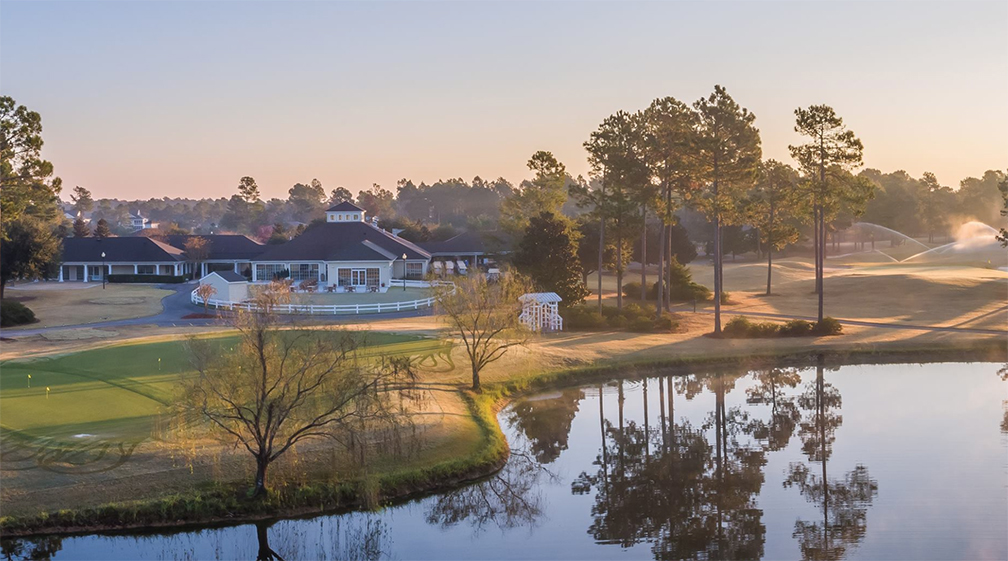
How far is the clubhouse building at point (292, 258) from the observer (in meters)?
66.7

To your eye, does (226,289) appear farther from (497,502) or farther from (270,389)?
(497,502)


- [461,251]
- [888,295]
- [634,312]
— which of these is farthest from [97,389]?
[461,251]

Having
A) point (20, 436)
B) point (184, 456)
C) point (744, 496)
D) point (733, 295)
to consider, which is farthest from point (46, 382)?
point (733, 295)

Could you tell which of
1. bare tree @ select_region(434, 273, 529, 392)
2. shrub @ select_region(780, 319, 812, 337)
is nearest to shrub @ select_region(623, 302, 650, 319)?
shrub @ select_region(780, 319, 812, 337)

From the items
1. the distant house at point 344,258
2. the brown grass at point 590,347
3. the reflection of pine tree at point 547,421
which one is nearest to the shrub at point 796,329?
the brown grass at point 590,347

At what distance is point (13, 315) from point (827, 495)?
4528 cm

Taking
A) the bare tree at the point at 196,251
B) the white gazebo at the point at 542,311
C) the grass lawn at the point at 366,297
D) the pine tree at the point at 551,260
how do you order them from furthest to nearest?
the bare tree at the point at 196,251, the grass lawn at the point at 366,297, the pine tree at the point at 551,260, the white gazebo at the point at 542,311

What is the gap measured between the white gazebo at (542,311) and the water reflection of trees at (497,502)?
74.0 ft

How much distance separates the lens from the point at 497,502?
69.0 ft

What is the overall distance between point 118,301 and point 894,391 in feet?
163

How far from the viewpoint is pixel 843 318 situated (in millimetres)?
51406

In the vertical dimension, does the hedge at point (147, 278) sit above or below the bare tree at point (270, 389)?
above

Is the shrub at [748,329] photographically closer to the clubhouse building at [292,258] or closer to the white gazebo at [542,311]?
the white gazebo at [542,311]

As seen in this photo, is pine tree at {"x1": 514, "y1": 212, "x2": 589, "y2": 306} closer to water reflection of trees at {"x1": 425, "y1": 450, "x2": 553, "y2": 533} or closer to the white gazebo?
the white gazebo
